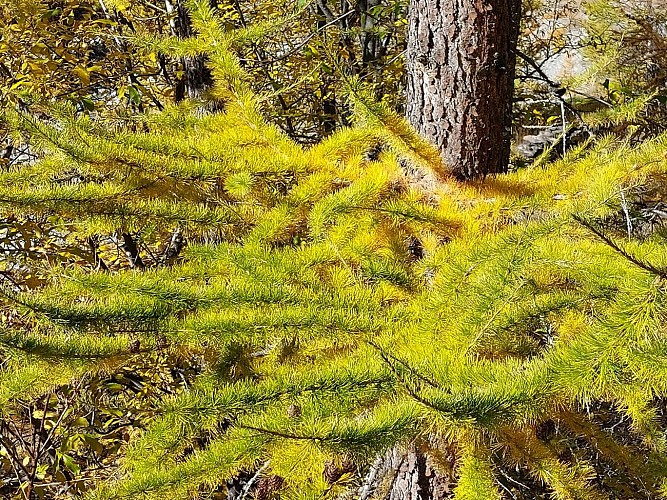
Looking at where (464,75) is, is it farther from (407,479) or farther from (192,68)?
(192,68)

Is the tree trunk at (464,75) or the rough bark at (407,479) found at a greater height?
the tree trunk at (464,75)

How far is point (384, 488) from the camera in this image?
5.10 feet

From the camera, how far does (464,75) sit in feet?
5.55

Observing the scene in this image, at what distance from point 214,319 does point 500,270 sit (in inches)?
18.1

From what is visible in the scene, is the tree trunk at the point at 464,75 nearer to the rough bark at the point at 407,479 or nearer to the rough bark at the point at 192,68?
the rough bark at the point at 407,479

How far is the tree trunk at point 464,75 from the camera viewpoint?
66.0 inches

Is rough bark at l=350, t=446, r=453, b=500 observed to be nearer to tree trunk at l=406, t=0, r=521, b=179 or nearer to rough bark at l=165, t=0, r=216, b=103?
tree trunk at l=406, t=0, r=521, b=179

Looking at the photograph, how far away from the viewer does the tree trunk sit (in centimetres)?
168

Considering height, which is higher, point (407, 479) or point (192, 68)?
point (192, 68)

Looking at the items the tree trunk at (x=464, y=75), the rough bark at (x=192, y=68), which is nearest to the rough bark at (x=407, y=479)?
the tree trunk at (x=464, y=75)

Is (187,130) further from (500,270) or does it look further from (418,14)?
(500,270)

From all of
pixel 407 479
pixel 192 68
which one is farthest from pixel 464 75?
pixel 192 68

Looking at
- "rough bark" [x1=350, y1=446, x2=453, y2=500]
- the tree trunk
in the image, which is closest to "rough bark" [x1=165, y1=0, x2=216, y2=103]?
the tree trunk

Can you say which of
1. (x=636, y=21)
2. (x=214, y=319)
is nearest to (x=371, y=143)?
(x=214, y=319)
